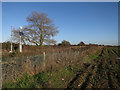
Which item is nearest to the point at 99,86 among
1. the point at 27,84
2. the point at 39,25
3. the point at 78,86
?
the point at 78,86

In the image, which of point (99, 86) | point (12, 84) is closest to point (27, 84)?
point (12, 84)

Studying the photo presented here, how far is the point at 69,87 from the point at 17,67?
278cm

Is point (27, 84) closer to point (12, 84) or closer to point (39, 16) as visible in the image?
point (12, 84)

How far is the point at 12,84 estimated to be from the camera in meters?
3.62

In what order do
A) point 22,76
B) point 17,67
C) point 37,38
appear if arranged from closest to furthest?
1. point 22,76
2. point 17,67
3. point 37,38

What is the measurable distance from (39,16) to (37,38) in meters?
5.99

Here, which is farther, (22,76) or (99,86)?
(22,76)

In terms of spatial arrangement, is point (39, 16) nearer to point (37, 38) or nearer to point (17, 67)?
point (37, 38)

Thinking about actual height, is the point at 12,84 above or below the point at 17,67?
below

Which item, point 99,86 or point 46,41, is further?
point 46,41

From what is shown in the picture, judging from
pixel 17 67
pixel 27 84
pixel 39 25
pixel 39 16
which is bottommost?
pixel 27 84

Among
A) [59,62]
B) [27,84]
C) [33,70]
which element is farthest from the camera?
[59,62]

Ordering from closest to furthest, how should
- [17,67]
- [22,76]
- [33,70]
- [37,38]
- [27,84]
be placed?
[27,84] < [22,76] < [17,67] < [33,70] < [37,38]

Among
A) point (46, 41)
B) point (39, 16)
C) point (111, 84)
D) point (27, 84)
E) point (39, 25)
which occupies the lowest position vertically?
point (111, 84)
